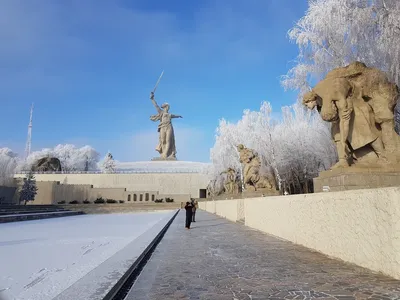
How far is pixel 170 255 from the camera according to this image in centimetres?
575

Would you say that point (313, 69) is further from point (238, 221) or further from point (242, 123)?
point (242, 123)

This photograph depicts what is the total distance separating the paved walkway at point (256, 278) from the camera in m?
3.16

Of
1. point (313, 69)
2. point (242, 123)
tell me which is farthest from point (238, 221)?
point (242, 123)

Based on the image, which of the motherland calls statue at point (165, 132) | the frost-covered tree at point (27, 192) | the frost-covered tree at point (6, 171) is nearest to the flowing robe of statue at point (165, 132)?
the motherland calls statue at point (165, 132)

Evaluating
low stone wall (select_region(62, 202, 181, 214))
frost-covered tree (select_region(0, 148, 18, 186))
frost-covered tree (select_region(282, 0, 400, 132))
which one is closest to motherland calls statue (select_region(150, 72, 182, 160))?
frost-covered tree (select_region(0, 148, 18, 186))

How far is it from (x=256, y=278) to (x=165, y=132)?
2519 inches

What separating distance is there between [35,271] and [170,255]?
7.32 ft

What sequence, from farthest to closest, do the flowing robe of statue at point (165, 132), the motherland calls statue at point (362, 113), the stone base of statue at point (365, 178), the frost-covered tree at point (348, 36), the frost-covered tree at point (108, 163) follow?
the frost-covered tree at point (108, 163)
the flowing robe of statue at point (165, 132)
the frost-covered tree at point (348, 36)
the motherland calls statue at point (362, 113)
the stone base of statue at point (365, 178)

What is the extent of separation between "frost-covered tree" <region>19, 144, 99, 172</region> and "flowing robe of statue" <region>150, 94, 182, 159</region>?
3099 centimetres

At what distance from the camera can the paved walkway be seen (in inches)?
124

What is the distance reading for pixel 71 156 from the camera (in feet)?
293

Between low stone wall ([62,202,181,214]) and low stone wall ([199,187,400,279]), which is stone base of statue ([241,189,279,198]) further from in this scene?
low stone wall ([62,202,181,214])

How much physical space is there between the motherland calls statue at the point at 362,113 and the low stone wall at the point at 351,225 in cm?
124

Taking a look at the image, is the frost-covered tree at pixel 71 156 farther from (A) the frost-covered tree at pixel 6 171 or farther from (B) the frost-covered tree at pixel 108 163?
(A) the frost-covered tree at pixel 6 171
